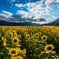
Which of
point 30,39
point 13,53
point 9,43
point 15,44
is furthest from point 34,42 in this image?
point 13,53

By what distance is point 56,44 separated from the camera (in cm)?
501

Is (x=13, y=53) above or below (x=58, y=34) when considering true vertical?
below

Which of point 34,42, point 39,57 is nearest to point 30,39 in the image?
point 34,42

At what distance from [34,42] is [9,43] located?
996 mm

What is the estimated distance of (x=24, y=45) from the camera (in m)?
4.89

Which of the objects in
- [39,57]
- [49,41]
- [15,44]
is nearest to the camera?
[39,57]

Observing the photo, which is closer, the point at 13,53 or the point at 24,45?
the point at 13,53

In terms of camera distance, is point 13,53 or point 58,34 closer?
point 13,53

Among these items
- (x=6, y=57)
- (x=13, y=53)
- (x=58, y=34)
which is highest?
(x=58, y=34)

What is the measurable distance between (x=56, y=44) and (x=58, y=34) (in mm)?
515

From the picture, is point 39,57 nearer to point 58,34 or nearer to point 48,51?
point 48,51

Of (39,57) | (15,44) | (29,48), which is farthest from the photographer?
(29,48)

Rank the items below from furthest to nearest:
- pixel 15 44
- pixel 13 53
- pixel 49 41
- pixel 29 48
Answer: pixel 49 41 < pixel 29 48 < pixel 15 44 < pixel 13 53

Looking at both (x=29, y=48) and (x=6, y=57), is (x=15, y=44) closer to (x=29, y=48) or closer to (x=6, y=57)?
(x=6, y=57)
